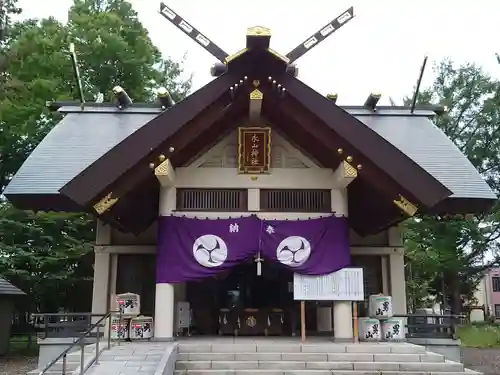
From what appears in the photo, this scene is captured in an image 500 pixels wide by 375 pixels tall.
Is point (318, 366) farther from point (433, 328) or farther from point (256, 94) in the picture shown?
point (256, 94)

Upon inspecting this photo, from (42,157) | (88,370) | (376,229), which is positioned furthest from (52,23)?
(88,370)

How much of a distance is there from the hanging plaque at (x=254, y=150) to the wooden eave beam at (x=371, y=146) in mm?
1174

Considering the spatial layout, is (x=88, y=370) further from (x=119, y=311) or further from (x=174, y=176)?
(x=174, y=176)

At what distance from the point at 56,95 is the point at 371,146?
15.4 meters

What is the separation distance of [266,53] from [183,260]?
13.5 feet

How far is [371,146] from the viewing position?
9.38m

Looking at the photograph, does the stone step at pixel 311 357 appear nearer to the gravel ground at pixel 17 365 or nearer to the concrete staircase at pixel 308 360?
the concrete staircase at pixel 308 360

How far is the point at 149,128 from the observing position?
9.35m

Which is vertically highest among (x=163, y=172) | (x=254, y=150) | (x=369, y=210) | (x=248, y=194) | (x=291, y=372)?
(x=254, y=150)

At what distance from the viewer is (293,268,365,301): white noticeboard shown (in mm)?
9992

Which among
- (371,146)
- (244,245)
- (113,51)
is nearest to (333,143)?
(371,146)

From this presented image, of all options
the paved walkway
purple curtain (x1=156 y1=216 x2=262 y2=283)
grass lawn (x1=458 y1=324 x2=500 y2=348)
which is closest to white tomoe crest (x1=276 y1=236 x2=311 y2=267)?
purple curtain (x1=156 y1=216 x2=262 y2=283)

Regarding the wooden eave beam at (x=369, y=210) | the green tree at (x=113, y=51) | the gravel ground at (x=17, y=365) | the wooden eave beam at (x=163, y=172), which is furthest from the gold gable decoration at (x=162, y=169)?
the green tree at (x=113, y=51)

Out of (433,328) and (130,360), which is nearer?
(130,360)
